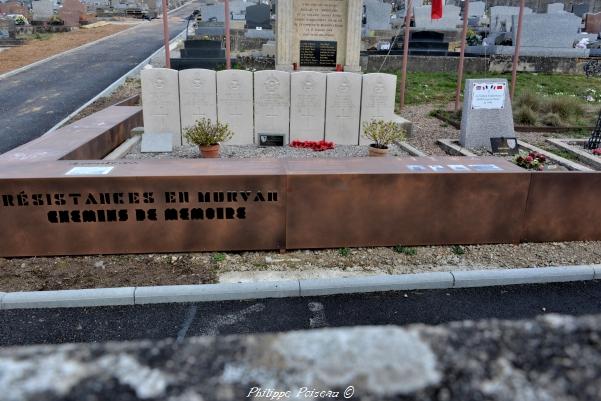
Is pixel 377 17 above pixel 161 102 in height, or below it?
above

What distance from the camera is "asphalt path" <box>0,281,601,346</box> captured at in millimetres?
4840

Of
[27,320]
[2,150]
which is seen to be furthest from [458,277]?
[2,150]

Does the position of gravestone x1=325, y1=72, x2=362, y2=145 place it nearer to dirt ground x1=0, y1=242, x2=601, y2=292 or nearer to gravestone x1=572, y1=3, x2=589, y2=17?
dirt ground x1=0, y1=242, x2=601, y2=292

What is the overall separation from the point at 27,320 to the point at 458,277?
14.8 ft

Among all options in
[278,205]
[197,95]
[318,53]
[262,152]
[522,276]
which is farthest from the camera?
[318,53]

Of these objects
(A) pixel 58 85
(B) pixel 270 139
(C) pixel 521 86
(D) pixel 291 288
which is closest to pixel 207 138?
(B) pixel 270 139

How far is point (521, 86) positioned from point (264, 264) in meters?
16.5

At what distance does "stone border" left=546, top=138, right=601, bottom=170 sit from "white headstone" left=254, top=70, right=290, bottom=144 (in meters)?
6.26

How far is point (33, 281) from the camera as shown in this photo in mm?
5664

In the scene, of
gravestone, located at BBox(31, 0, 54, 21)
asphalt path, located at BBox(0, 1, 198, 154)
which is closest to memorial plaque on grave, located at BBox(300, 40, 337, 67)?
asphalt path, located at BBox(0, 1, 198, 154)

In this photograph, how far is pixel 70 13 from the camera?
4241 centimetres

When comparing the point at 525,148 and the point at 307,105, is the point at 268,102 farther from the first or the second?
the point at 525,148

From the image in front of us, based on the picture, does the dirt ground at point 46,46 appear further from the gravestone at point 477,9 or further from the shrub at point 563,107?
the gravestone at point 477,9

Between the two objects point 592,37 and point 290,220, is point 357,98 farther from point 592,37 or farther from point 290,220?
point 592,37
